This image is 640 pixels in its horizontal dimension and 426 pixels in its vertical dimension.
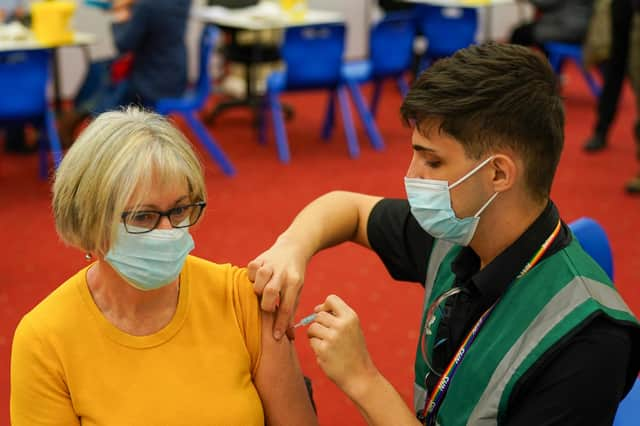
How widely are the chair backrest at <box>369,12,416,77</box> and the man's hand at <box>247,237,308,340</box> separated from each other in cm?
430

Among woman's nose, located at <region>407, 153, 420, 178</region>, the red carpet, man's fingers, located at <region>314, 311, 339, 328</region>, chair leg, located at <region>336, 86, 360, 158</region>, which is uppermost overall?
woman's nose, located at <region>407, 153, 420, 178</region>

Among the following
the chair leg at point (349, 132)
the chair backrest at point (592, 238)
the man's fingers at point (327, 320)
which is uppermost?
the man's fingers at point (327, 320)

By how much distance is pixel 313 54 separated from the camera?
5621 millimetres

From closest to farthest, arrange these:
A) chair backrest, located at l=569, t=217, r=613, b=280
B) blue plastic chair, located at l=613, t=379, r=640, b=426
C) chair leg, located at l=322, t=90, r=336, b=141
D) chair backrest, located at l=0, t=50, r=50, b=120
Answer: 1. blue plastic chair, located at l=613, t=379, r=640, b=426
2. chair backrest, located at l=569, t=217, r=613, b=280
3. chair backrest, located at l=0, t=50, r=50, b=120
4. chair leg, located at l=322, t=90, r=336, b=141

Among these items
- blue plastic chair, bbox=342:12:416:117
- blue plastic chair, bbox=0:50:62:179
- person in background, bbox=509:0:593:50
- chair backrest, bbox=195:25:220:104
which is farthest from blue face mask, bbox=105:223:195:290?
person in background, bbox=509:0:593:50

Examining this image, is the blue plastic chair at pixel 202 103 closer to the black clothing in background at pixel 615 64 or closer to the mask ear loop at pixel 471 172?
the black clothing in background at pixel 615 64

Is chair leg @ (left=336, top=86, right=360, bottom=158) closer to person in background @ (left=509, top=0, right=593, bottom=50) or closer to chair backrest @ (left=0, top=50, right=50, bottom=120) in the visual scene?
person in background @ (left=509, top=0, right=593, bottom=50)

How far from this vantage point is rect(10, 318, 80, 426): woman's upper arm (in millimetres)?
1582

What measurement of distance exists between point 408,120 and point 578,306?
471mm

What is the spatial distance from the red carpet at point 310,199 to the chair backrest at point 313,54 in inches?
21.2

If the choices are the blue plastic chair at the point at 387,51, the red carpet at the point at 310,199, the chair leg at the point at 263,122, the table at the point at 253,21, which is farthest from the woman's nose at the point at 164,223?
the chair leg at the point at 263,122

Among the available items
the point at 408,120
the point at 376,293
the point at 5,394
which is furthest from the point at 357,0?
the point at 408,120

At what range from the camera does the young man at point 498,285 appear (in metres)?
1.45

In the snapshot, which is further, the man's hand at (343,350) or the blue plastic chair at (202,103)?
the blue plastic chair at (202,103)
